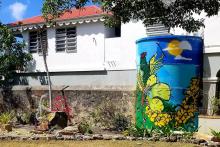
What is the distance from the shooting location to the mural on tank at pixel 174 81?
62.3ft

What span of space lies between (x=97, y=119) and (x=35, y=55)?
31.4 feet

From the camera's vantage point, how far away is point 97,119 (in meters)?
23.5

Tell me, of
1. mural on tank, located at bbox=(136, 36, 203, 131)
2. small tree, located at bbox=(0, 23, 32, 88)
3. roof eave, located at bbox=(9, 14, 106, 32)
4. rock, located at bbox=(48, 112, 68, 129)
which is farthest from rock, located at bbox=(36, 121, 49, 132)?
small tree, located at bbox=(0, 23, 32, 88)

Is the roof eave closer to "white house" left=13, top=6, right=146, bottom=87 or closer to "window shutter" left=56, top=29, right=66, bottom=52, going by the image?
"white house" left=13, top=6, right=146, bottom=87

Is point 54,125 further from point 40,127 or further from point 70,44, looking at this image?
point 70,44

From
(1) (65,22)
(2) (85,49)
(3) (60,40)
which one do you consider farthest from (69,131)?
(3) (60,40)

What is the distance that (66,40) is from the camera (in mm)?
30000

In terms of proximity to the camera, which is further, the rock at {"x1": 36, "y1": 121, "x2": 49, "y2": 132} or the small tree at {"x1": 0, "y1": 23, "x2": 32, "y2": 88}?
the small tree at {"x1": 0, "y1": 23, "x2": 32, "y2": 88}

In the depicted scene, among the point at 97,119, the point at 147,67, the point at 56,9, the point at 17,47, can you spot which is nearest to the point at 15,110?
the point at 17,47

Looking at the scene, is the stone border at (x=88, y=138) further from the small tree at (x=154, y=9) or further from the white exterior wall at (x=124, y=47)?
the white exterior wall at (x=124, y=47)

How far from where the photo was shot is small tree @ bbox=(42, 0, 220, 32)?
12.7 metres

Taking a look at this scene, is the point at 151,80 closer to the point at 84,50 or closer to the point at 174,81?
the point at 174,81

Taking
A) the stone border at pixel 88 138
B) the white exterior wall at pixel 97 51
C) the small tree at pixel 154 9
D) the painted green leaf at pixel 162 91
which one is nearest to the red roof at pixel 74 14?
the white exterior wall at pixel 97 51

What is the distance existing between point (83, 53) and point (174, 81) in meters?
11.0
